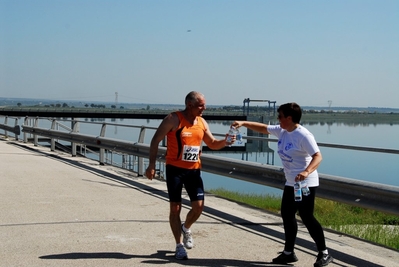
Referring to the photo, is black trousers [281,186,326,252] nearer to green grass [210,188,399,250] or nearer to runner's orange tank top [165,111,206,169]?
runner's orange tank top [165,111,206,169]

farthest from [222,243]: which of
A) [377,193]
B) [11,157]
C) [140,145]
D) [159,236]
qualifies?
[11,157]

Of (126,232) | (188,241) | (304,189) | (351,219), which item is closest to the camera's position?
(304,189)

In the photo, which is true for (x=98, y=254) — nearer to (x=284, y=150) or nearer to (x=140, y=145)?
Result: (x=284, y=150)

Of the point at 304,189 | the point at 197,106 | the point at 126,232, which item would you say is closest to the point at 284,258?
the point at 304,189

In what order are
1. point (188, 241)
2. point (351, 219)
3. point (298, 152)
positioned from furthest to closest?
point (351, 219) → point (188, 241) → point (298, 152)

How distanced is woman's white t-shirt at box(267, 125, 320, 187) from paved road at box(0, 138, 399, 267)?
0.95 meters

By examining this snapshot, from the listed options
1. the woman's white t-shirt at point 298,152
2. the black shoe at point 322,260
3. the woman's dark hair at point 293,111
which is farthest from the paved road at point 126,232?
the woman's dark hair at point 293,111

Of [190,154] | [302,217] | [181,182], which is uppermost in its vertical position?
[190,154]

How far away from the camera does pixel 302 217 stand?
680 centimetres

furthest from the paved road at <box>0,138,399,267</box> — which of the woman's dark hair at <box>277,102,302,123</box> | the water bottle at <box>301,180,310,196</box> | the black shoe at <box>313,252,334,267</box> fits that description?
the woman's dark hair at <box>277,102,302,123</box>

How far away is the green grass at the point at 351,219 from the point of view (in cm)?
913

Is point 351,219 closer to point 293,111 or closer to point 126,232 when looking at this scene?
point 126,232

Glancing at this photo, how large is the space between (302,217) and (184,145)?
1533 mm

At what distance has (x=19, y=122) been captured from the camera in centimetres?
2859
